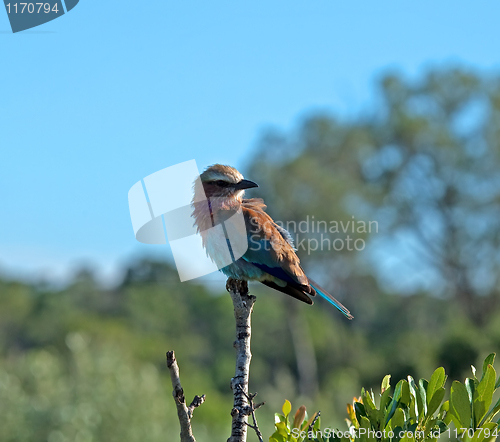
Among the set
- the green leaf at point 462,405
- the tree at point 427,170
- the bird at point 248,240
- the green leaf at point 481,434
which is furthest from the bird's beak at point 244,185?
the tree at point 427,170

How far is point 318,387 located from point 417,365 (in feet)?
36.8

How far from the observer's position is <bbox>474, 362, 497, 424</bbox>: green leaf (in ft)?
9.09

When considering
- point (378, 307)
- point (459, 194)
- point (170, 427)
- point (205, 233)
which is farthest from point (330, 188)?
point (205, 233)

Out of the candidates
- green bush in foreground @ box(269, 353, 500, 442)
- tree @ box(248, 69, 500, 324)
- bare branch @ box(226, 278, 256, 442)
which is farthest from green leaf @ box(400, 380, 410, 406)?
tree @ box(248, 69, 500, 324)

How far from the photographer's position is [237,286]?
425cm

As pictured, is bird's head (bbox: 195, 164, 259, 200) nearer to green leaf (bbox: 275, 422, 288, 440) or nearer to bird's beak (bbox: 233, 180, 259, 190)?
bird's beak (bbox: 233, 180, 259, 190)

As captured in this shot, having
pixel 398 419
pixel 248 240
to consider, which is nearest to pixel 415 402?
pixel 398 419

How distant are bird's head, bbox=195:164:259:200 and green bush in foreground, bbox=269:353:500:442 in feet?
8.40

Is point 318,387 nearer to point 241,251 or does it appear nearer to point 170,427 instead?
point 170,427

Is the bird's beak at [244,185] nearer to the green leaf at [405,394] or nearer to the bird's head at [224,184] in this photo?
the bird's head at [224,184]

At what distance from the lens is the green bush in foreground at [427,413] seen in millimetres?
2702

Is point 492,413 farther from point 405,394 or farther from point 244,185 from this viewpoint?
point 244,185

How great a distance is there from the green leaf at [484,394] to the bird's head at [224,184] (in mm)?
2797

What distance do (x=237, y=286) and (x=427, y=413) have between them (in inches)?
68.6
